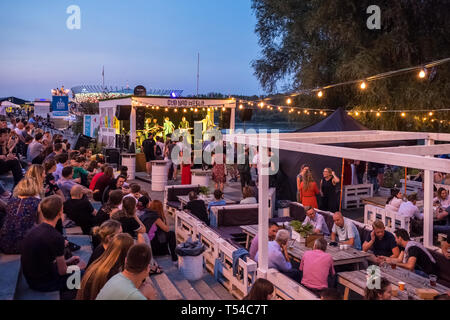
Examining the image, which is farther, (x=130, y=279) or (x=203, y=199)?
(x=203, y=199)

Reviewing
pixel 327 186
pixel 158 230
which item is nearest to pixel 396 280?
pixel 158 230

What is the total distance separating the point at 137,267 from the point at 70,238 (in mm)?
3665

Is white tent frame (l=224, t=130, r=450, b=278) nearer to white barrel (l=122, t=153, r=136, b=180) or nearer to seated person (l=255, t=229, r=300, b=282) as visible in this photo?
seated person (l=255, t=229, r=300, b=282)

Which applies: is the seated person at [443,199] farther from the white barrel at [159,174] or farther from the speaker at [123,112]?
the speaker at [123,112]

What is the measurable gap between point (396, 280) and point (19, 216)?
408cm

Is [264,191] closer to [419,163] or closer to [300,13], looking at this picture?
[419,163]

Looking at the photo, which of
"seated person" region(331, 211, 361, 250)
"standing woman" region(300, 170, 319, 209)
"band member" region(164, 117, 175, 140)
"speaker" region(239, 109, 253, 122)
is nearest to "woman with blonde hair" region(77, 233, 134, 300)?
"seated person" region(331, 211, 361, 250)

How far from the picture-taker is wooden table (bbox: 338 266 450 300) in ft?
14.8

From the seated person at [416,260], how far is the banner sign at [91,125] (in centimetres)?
1905

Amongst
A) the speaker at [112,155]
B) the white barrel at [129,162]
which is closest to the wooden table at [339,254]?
the white barrel at [129,162]

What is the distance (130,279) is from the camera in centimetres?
293

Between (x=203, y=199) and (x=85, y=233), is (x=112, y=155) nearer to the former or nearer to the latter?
(x=203, y=199)

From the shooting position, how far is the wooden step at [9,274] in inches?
146
